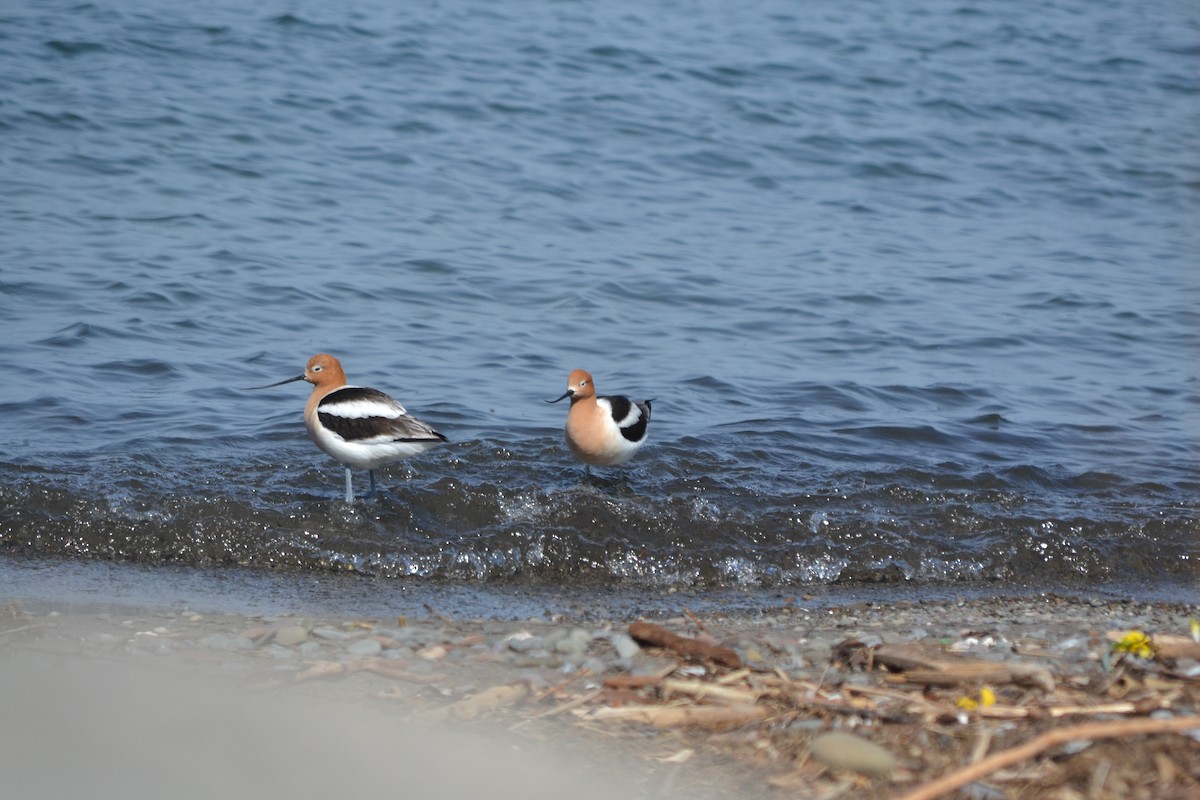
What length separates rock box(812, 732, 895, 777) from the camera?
13.3 feet

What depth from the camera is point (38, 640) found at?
A: 5246 mm

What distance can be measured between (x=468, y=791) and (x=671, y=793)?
63 cm

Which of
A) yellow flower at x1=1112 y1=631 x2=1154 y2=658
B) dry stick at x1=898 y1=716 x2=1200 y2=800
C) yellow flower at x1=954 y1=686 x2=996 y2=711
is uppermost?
dry stick at x1=898 y1=716 x2=1200 y2=800

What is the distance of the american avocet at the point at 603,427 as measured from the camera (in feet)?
28.1

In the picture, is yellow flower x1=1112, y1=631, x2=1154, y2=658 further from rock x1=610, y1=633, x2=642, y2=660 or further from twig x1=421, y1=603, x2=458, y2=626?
twig x1=421, y1=603, x2=458, y2=626

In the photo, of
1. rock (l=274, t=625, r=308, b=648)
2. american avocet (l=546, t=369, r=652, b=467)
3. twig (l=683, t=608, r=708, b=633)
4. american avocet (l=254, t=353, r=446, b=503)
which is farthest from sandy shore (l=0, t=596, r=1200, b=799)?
american avocet (l=546, t=369, r=652, b=467)

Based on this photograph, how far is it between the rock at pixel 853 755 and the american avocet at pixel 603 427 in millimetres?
4484

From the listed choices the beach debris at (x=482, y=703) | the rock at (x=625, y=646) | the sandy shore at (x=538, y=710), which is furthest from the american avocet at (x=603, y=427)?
the beach debris at (x=482, y=703)

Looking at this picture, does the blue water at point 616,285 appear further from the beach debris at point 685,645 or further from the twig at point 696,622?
the beach debris at point 685,645

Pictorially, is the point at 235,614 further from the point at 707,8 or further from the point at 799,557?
the point at 707,8

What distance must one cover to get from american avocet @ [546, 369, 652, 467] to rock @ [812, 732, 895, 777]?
4484 millimetres

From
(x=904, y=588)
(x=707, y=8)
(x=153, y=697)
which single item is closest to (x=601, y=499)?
(x=904, y=588)

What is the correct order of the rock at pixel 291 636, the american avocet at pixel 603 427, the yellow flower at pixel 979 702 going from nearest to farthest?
the yellow flower at pixel 979 702
the rock at pixel 291 636
the american avocet at pixel 603 427

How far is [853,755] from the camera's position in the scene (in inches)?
161
